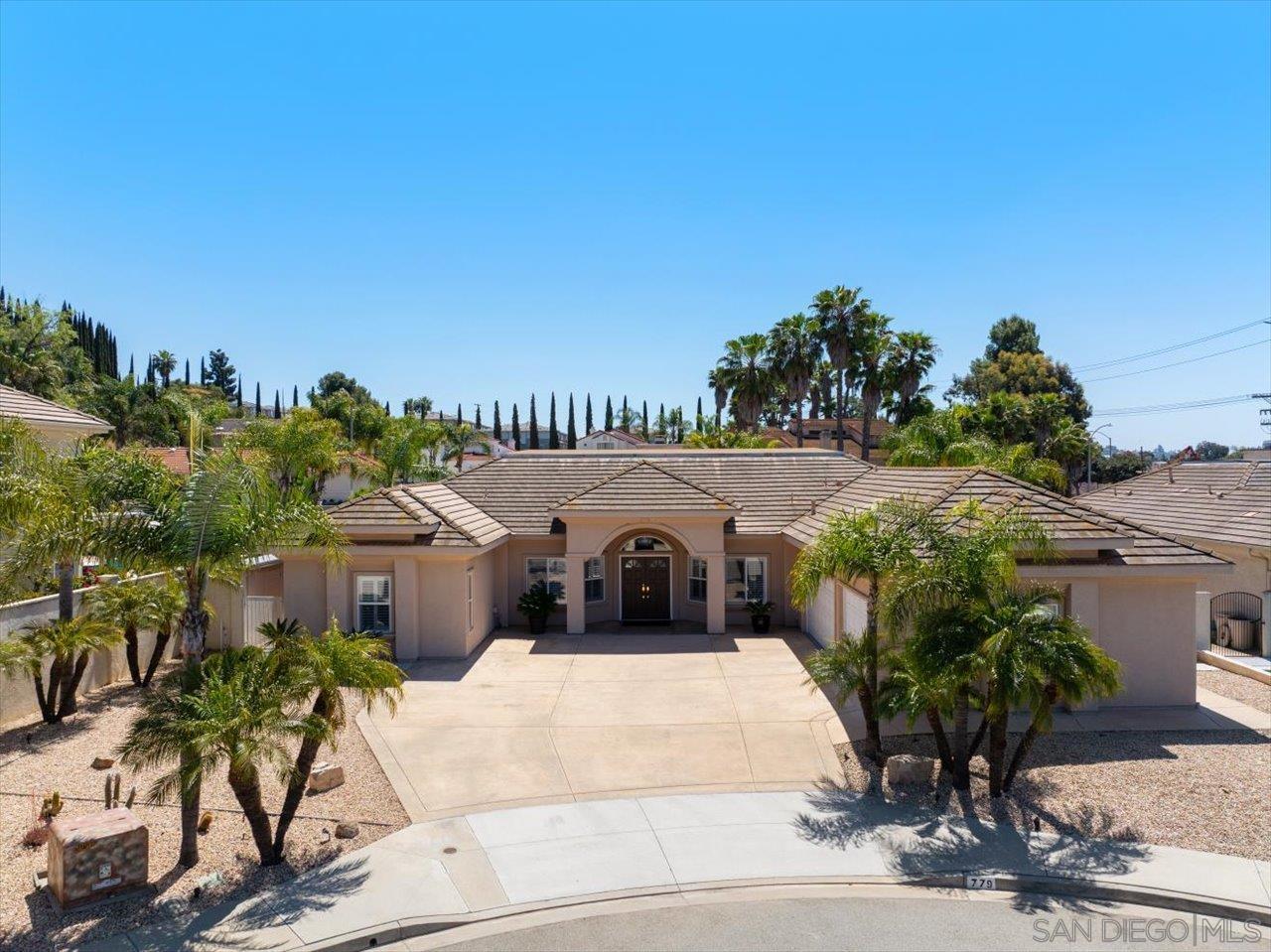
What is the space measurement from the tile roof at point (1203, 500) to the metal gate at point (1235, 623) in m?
1.47

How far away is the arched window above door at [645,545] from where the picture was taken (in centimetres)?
2364

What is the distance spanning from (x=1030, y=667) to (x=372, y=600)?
14.4 metres

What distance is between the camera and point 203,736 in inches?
314

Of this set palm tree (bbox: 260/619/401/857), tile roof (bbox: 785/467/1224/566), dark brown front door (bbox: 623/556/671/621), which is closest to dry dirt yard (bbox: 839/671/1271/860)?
tile roof (bbox: 785/467/1224/566)

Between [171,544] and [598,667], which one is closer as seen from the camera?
[171,544]

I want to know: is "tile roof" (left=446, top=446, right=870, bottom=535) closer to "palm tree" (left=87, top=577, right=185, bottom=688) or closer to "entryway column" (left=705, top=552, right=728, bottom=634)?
"entryway column" (left=705, top=552, right=728, bottom=634)

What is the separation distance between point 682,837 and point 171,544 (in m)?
8.17

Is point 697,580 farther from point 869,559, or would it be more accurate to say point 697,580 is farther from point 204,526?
point 204,526

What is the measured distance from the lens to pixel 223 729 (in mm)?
8094

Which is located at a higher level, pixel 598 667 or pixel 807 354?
pixel 807 354

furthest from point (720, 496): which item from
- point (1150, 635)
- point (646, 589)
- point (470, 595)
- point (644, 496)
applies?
point (1150, 635)

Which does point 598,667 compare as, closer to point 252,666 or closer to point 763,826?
point 763,826

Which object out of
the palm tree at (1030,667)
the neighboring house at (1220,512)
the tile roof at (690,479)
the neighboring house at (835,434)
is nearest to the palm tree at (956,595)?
the palm tree at (1030,667)

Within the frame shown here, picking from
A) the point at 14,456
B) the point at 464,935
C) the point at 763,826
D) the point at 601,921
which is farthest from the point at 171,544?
the point at 763,826
